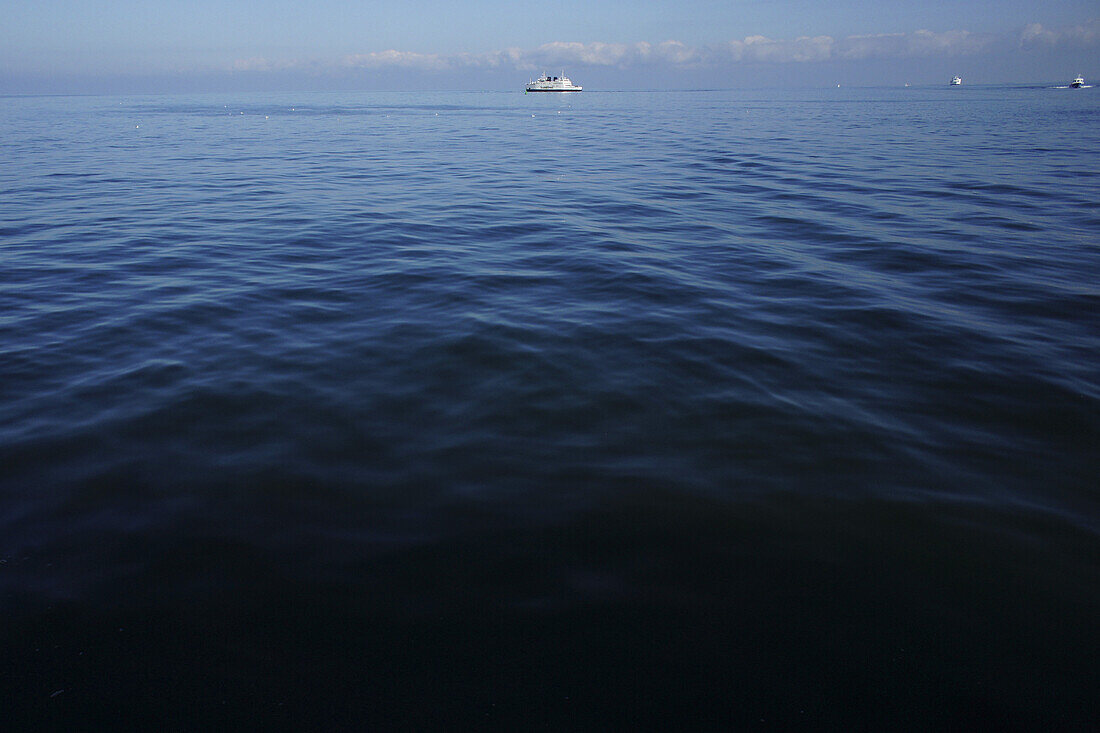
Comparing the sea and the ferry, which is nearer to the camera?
the sea

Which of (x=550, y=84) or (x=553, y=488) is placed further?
(x=550, y=84)

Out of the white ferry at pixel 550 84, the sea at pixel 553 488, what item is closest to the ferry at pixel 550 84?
the white ferry at pixel 550 84

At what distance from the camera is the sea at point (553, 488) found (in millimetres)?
3311

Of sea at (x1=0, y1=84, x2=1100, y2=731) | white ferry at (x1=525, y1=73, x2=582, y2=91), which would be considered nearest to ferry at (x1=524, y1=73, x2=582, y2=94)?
white ferry at (x1=525, y1=73, x2=582, y2=91)

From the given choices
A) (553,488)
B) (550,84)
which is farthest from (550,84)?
(553,488)

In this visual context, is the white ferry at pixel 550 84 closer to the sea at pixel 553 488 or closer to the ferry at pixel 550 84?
the ferry at pixel 550 84

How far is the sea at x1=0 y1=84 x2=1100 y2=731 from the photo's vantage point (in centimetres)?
331

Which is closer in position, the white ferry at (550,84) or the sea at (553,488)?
the sea at (553,488)

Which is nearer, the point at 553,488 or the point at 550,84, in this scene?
the point at 553,488

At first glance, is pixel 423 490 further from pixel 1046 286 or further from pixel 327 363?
pixel 1046 286

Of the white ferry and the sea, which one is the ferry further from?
the sea

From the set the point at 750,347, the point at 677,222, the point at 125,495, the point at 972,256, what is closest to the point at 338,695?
the point at 125,495

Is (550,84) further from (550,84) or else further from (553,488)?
(553,488)

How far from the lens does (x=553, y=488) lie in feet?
16.0
